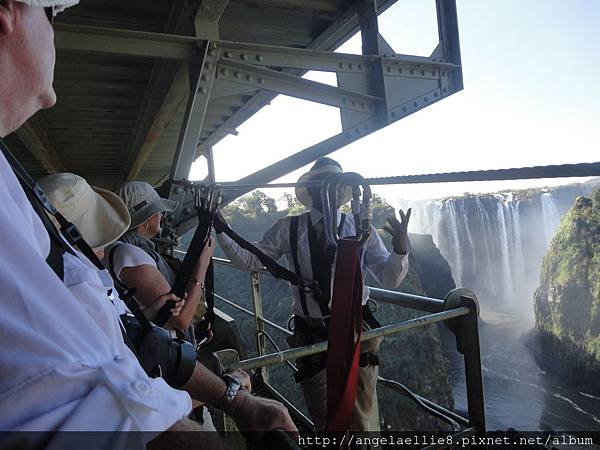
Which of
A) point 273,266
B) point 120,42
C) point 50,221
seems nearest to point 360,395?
point 273,266

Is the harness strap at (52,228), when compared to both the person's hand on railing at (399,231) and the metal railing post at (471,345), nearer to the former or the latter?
the person's hand on railing at (399,231)

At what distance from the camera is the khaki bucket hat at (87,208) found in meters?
1.47

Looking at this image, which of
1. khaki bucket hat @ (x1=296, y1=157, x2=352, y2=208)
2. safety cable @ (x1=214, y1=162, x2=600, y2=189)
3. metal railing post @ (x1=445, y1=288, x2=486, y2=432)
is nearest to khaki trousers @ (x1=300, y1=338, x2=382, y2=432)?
metal railing post @ (x1=445, y1=288, x2=486, y2=432)

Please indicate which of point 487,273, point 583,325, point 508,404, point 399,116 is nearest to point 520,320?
point 487,273

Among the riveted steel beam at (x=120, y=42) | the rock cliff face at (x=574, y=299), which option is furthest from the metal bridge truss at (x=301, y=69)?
the rock cliff face at (x=574, y=299)

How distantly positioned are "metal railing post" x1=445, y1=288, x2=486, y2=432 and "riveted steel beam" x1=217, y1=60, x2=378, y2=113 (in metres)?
1.78

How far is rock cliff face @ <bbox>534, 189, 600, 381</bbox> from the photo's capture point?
2998 cm

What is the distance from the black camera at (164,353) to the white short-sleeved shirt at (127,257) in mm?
735

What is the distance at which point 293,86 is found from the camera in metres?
2.96

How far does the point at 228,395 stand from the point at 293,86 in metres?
2.43

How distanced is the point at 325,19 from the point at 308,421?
128 inches

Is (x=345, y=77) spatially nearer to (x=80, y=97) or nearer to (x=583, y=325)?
(x=80, y=97)

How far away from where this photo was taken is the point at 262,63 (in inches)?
111

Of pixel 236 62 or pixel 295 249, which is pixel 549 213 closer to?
pixel 295 249
